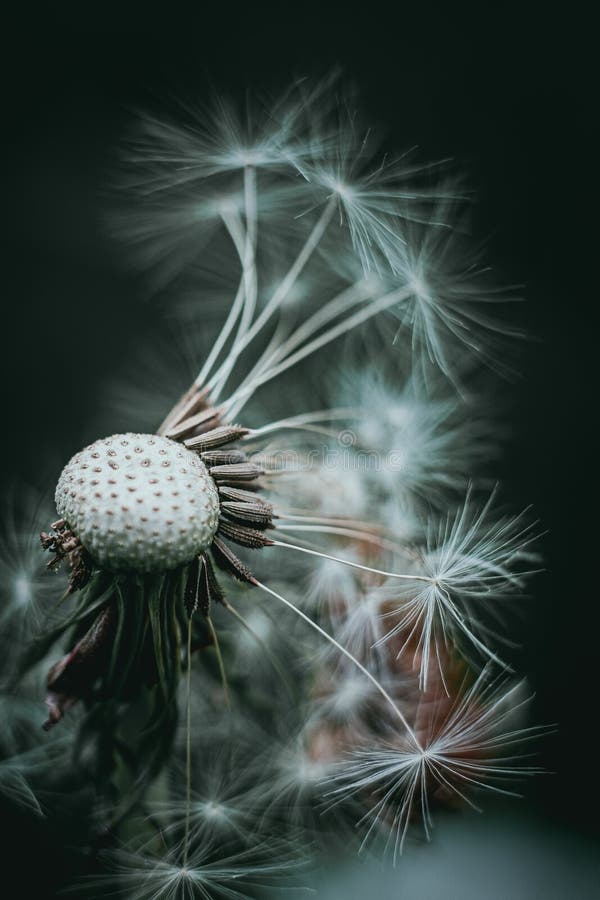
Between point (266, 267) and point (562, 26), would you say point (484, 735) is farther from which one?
point (562, 26)

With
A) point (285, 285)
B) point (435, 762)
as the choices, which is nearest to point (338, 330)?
point (285, 285)

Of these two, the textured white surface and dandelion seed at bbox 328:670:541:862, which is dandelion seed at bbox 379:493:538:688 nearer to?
dandelion seed at bbox 328:670:541:862

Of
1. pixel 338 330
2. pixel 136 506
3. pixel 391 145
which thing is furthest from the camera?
pixel 391 145

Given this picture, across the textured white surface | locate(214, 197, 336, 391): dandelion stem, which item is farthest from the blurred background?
the textured white surface

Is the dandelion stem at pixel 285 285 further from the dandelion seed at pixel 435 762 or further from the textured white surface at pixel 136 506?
the dandelion seed at pixel 435 762

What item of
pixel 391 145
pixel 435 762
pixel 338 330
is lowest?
pixel 435 762

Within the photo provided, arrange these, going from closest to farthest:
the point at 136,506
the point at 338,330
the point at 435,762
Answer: the point at 136,506
the point at 435,762
the point at 338,330

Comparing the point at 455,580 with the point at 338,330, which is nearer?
the point at 455,580

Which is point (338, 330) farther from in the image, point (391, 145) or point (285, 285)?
point (391, 145)

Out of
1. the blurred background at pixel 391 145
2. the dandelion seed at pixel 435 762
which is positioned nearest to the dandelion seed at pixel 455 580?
the dandelion seed at pixel 435 762
